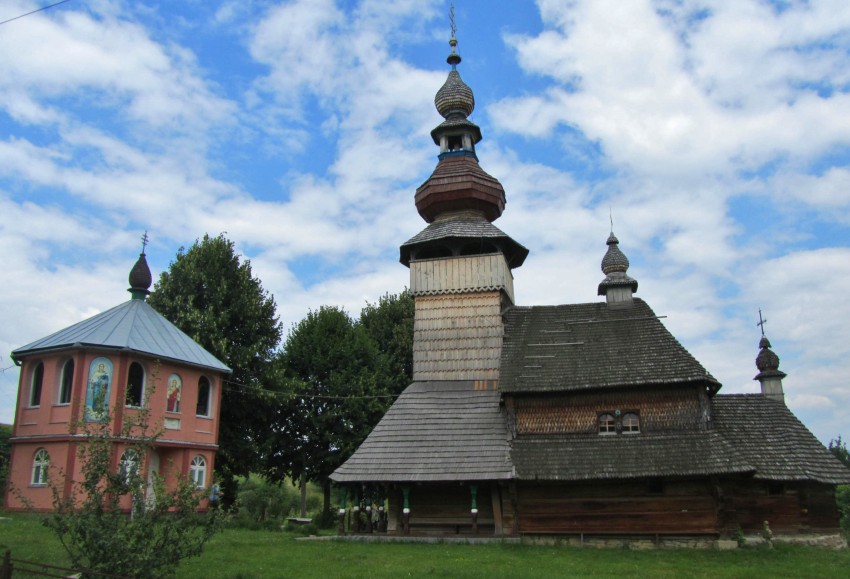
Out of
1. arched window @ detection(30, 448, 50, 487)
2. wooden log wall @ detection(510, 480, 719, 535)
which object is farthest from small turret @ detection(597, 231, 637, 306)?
arched window @ detection(30, 448, 50, 487)

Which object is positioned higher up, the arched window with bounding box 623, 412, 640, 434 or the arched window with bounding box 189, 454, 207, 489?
the arched window with bounding box 623, 412, 640, 434

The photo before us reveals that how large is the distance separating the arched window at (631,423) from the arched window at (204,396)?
14725 millimetres

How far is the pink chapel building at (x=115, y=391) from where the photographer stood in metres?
20.9

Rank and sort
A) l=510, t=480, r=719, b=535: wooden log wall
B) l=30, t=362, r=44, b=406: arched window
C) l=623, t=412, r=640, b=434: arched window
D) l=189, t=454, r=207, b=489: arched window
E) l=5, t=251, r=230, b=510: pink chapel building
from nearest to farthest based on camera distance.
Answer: l=510, t=480, r=719, b=535: wooden log wall, l=623, t=412, r=640, b=434: arched window, l=5, t=251, r=230, b=510: pink chapel building, l=30, t=362, r=44, b=406: arched window, l=189, t=454, r=207, b=489: arched window

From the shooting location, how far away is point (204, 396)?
25.3 metres

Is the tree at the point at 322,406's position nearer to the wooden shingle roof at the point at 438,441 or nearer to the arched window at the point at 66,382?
the wooden shingle roof at the point at 438,441

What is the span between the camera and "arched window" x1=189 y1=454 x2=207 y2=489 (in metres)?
23.9

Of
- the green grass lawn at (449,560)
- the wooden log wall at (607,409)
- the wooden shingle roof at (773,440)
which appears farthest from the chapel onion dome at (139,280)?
the wooden shingle roof at (773,440)

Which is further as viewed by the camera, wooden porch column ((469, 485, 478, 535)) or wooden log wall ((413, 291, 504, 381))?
wooden log wall ((413, 291, 504, 381))

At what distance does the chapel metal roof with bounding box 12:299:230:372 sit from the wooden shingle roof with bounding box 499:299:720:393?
1100cm

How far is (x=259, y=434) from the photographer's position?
94.2 ft

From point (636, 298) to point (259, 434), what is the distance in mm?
16296

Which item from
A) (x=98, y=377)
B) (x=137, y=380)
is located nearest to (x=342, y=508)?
(x=137, y=380)

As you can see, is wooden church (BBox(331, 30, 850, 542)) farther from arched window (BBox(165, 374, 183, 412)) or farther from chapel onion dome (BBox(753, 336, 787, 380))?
arched window (BBox(165, 374, 183, 412))
